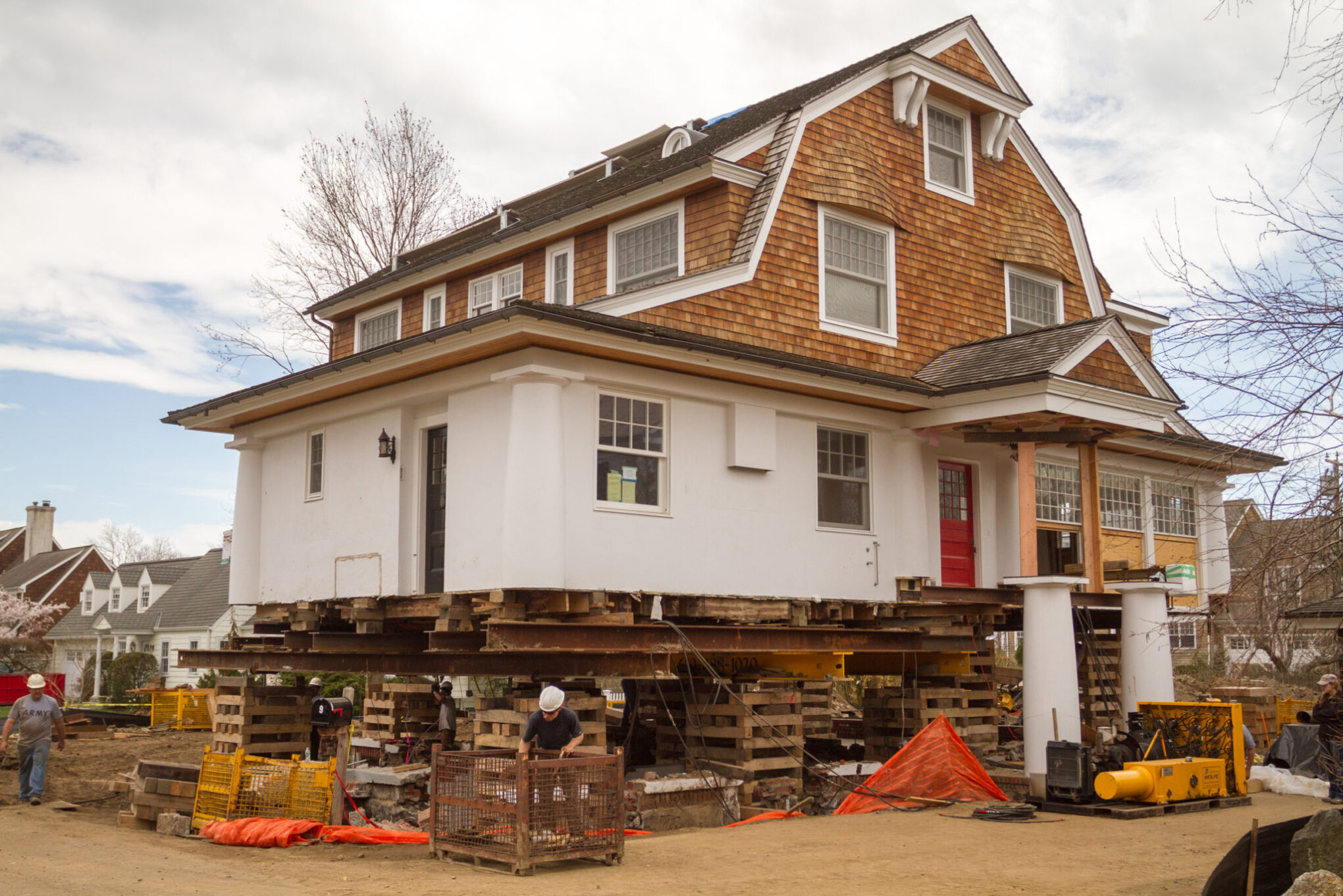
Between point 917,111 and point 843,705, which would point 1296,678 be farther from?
point 917,111

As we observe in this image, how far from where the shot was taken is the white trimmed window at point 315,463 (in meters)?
17.6

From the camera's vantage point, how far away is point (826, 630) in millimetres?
15711

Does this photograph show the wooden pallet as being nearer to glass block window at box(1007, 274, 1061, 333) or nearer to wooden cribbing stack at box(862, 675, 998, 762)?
wooden cribbing stack at box(862, 675, 998, 762)

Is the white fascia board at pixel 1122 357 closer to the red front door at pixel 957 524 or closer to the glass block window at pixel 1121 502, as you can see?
the red front door at pixel 957 524

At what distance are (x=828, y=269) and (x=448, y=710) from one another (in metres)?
9.22

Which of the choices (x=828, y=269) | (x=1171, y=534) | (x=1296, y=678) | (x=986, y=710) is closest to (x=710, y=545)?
(x=828, y=269)

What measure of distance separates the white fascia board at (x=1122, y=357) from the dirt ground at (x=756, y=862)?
239 inches

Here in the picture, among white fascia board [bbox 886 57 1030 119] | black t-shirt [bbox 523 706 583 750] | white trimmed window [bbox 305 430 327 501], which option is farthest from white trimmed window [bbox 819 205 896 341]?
black t-shirt [bbox 523 706 583 750]

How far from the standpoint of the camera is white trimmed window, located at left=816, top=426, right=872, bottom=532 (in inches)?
671

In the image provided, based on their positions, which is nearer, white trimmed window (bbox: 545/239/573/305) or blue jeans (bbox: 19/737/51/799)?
blue jeans (bbox: 19/737/51/799)

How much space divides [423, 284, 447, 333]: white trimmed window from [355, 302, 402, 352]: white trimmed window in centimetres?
112

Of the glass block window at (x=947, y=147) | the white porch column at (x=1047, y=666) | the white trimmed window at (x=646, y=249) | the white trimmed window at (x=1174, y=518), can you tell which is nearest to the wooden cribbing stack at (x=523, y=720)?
the white porch column at (x=1047, y=666)

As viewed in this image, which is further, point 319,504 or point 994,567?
point 994,567

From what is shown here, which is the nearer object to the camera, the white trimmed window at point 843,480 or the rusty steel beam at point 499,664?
the rusty steel beam at point 499,664
